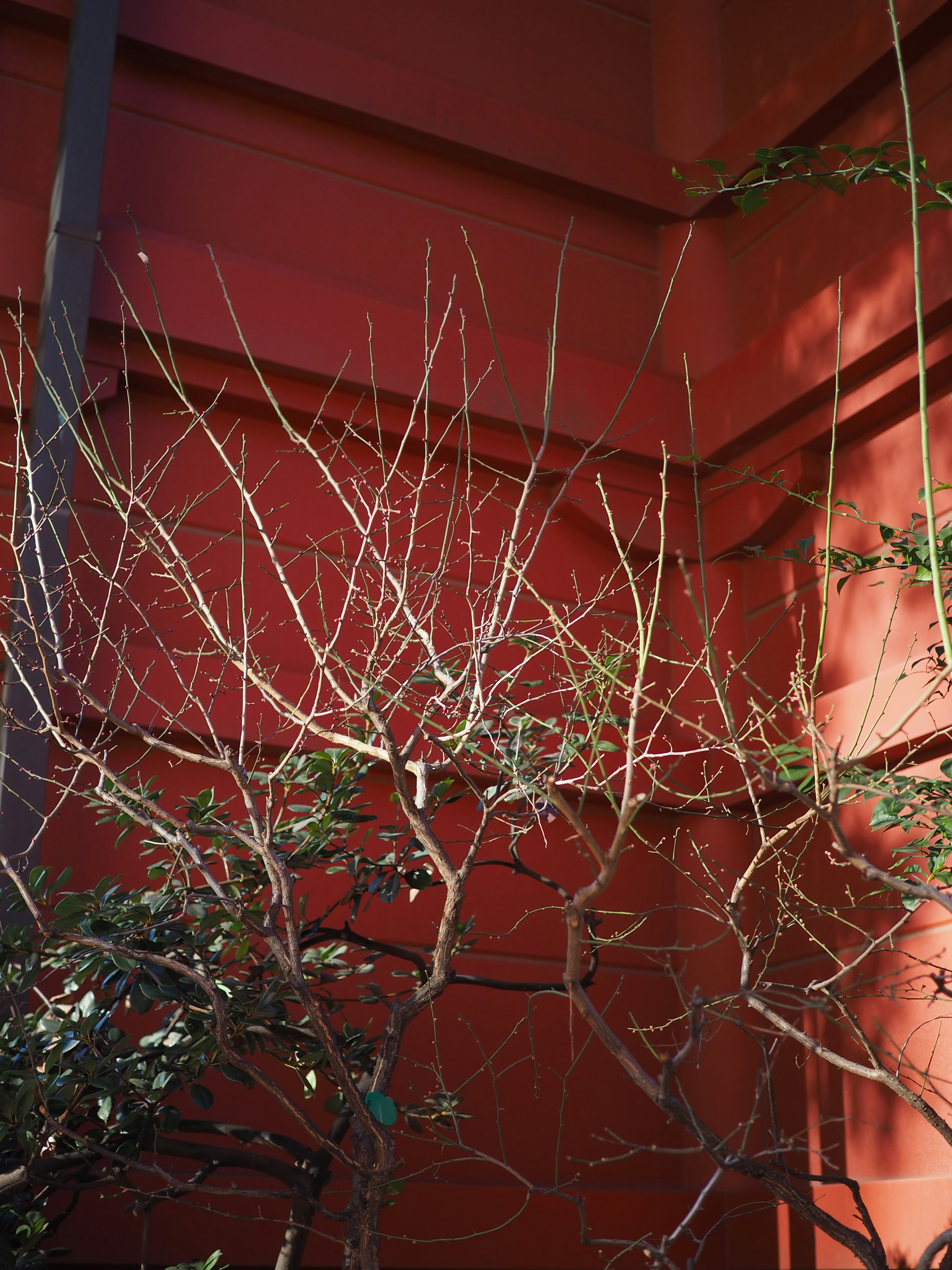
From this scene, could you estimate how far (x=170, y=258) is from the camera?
3.71m

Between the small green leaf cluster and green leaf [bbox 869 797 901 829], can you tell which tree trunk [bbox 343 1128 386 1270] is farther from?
green leaf [bbox 869 797 901 829]

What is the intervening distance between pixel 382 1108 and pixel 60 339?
98.6 inches

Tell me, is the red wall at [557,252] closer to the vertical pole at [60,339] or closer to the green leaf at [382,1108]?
the vertical pole at [60,339]

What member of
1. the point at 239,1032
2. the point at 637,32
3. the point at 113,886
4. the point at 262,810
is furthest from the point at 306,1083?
the point at 637,32

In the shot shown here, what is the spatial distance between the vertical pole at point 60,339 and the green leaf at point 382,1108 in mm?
1375

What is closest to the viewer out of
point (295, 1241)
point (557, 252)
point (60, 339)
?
point (295, 1241)

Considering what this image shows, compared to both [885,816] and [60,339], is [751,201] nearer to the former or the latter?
[885,816]

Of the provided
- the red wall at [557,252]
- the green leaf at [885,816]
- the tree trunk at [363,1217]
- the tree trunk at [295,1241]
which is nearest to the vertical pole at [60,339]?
the red wall at [557,252]

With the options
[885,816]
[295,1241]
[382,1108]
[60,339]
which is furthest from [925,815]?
[60,339]

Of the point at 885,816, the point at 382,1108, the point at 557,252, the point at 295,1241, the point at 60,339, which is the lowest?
the point at 295,1241

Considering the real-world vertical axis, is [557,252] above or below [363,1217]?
above

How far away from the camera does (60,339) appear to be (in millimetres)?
3443

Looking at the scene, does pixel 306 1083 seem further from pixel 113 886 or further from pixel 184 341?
pixel 184 341

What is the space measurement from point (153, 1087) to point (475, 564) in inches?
85.5
